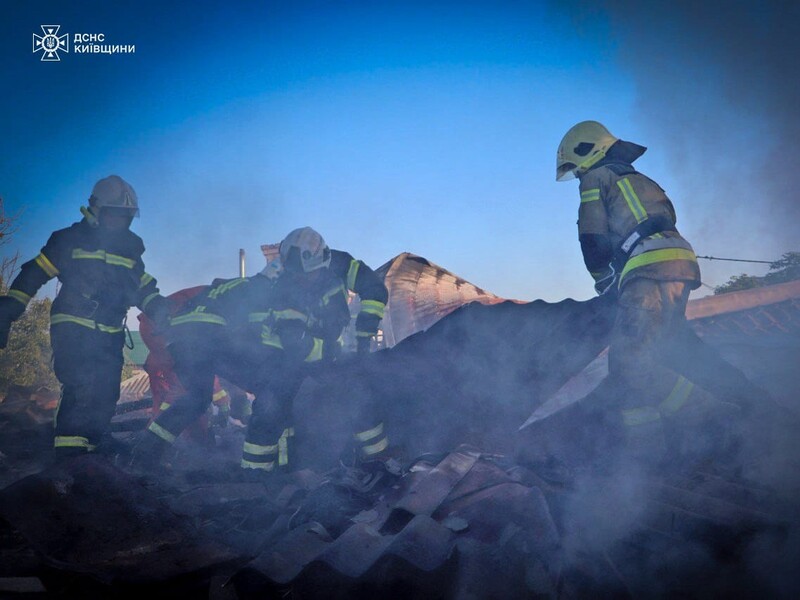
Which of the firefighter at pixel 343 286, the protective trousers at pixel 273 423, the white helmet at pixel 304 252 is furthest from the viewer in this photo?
the white helmet at pixel 304 252

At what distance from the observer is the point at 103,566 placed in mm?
2133

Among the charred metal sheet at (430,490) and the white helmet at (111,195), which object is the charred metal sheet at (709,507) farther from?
the white helmet at (111,195)

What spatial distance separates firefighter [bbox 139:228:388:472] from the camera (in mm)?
3877

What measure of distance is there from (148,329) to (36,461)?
1.67m

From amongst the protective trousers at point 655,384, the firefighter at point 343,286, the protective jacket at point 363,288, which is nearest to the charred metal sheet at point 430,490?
the firefighter at point 343,286

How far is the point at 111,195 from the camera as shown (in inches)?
159

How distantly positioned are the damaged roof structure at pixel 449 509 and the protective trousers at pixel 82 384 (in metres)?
0.57

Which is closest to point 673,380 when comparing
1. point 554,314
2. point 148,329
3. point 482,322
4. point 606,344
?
point 606,344

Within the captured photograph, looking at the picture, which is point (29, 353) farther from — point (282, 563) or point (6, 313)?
point (282, 563)

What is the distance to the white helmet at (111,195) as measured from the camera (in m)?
4.00

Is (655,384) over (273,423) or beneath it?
over

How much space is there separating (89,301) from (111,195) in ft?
3.18

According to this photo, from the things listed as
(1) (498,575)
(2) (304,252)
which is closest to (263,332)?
(2) (304,252)

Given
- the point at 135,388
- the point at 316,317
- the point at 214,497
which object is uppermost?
the point at 316,317
